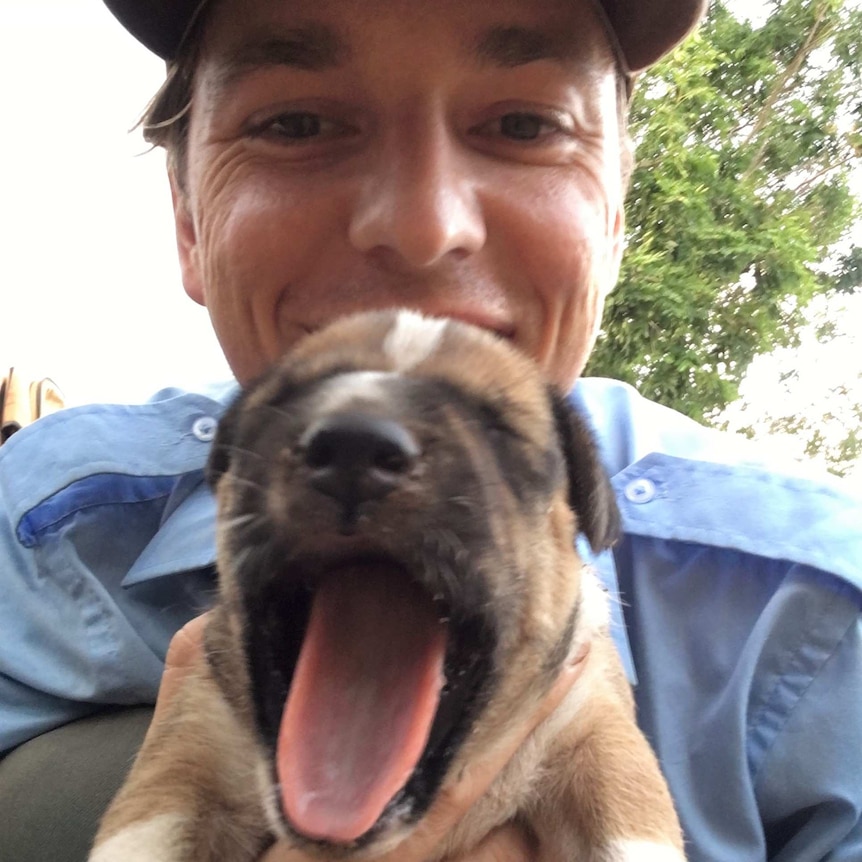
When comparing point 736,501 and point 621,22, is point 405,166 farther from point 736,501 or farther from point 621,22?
point 736,501

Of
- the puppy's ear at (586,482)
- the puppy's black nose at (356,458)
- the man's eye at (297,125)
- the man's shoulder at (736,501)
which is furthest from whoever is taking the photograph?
the man's eye at (297,125)

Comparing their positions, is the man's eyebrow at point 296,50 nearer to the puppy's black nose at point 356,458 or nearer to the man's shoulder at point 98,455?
the man's shoulder at point 98,455

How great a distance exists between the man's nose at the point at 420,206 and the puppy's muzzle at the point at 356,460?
776mm

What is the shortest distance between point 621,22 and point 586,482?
1234 millimetres

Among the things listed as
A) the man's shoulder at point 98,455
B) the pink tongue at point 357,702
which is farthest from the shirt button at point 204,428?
Result: the pink tongue at point 357,702

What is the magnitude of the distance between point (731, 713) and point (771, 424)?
5110 millimetres

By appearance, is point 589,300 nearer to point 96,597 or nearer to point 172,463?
point 172,463

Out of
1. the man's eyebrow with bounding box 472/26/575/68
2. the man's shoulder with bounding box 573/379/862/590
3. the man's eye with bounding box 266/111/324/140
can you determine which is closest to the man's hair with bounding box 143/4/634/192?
the man's eye with bounding box 266/111/324/140

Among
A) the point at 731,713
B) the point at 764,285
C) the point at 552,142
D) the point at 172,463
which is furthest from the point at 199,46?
the point at 764,285

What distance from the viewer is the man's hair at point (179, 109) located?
236 cm

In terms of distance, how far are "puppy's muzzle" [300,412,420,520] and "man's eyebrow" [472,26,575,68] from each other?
1.10 meters

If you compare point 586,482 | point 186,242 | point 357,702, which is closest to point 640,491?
point 586,482

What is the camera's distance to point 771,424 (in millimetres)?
6738

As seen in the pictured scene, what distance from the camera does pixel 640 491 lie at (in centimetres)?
231
